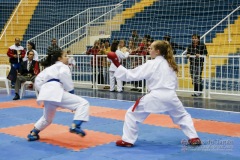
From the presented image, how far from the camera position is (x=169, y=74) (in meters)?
5.42

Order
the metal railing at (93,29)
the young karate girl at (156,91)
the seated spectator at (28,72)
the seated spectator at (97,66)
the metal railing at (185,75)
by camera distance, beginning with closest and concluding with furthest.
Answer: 1. the young karate girl at (156,91)
2. the metal railing at (185,75)
3. the seated spectator at (28,72)
4. the seated spectator at (97,66)
5. the metal railing at (93,29)

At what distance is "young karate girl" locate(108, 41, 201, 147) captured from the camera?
5352 mm

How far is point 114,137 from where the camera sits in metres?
6.12

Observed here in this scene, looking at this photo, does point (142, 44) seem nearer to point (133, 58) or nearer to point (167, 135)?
point (133, 58)

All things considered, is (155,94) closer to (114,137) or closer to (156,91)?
(156,91)

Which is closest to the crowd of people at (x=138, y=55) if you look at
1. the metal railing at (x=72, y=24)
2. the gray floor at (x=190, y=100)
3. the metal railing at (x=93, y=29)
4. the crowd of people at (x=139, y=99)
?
the gray floor at (x=190, y=100)

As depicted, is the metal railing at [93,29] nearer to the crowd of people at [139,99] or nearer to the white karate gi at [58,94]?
the crowd of people at [139,99]

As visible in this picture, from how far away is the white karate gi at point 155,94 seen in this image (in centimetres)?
535

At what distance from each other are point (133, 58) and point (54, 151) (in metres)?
7.48

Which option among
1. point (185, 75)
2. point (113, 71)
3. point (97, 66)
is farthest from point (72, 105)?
point (97, 66)

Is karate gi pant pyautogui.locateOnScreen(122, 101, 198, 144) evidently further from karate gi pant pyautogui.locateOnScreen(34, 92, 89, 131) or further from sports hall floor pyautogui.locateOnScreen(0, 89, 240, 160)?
karate gi pant pyautogui.locateOnScreen(34, 92, 89, 131)

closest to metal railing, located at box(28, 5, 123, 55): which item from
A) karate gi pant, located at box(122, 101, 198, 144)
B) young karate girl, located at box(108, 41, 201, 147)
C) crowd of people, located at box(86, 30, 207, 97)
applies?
crowd of people, located at box(86, 30, 207, 97)

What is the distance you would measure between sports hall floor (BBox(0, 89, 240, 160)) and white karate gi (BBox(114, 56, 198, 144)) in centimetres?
30

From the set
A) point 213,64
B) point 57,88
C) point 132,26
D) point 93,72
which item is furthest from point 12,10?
point 57,88
